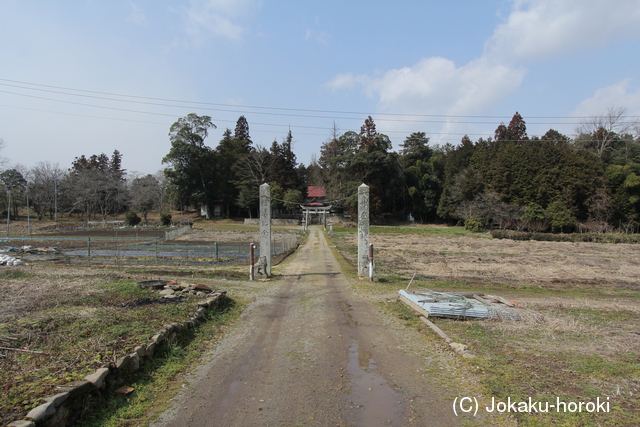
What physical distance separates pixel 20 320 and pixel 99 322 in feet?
4.13

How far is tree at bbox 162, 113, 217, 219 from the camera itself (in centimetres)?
5956

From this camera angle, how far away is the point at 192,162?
61.0 meters

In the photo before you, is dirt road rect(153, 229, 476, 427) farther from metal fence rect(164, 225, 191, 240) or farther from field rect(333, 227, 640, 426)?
metal fence rect(164, 225, 191, 240)

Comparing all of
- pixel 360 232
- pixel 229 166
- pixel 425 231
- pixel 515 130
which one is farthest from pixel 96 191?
pixel 515 130

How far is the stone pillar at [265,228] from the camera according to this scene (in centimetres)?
1460

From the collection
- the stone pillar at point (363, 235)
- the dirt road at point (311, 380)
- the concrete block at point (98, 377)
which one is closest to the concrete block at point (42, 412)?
the concrete block at point (98, 377)

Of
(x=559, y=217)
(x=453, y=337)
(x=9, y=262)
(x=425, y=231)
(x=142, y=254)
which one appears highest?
(x=559, y=217)

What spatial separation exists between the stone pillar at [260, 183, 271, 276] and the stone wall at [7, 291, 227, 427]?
8545 mm

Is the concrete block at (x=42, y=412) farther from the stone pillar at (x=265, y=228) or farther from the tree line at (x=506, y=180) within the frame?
the tree line at (x=506, y=180)

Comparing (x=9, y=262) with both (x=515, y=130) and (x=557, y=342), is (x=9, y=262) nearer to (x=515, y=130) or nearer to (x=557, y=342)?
(x=557, y=342)

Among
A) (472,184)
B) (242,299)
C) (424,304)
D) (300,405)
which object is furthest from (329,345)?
(472,184)

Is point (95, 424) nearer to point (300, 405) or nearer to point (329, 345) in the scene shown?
point (300, 405)

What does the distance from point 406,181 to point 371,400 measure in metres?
64.2

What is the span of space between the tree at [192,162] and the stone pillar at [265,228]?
4913 centimetres
